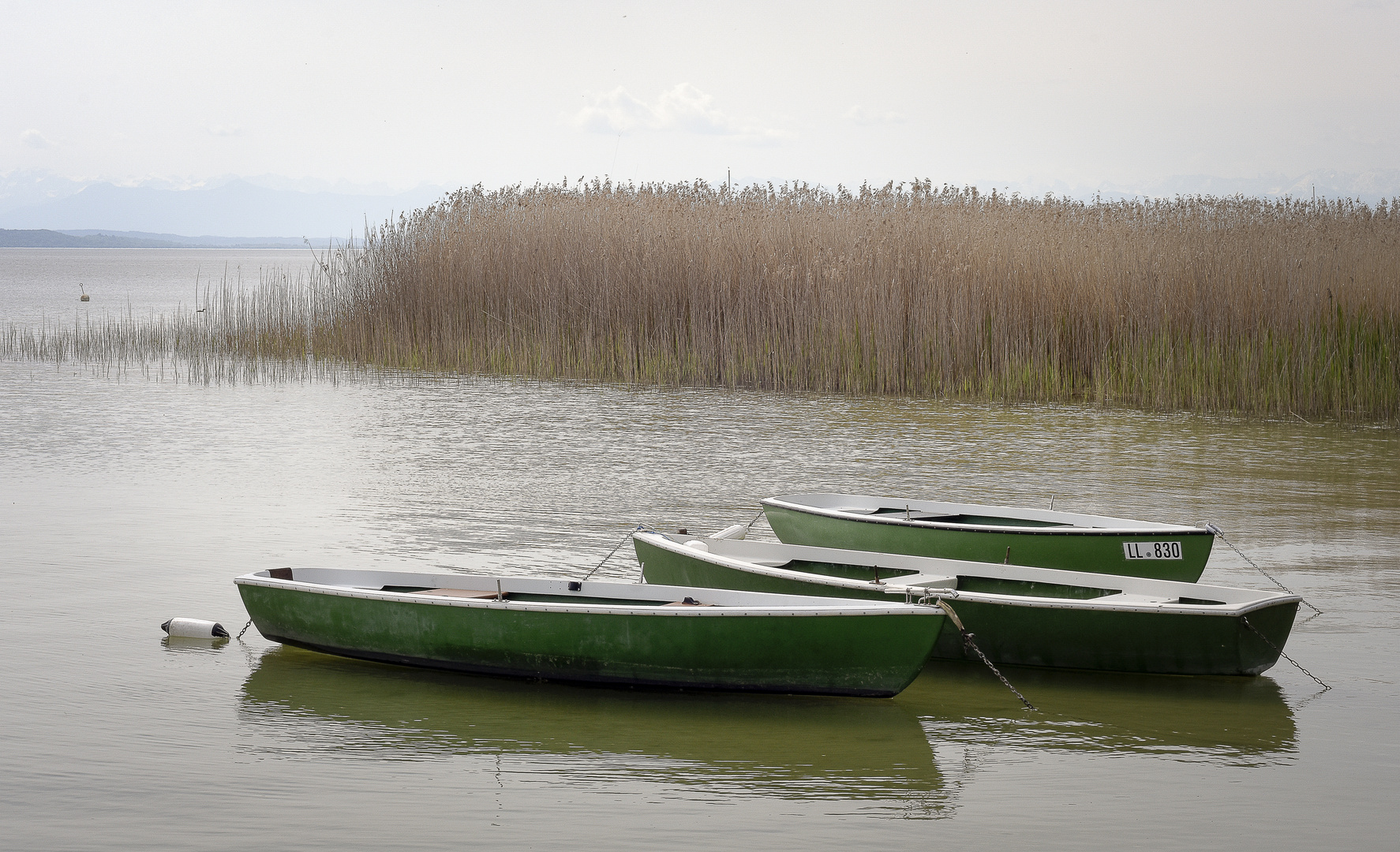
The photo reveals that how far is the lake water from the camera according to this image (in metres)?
3.63

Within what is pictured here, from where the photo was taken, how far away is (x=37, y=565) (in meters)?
6.59

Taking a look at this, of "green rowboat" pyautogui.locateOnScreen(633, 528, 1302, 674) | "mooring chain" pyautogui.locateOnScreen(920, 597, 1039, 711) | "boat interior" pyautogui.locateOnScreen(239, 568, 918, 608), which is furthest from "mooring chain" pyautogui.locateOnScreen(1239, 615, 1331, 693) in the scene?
"boat interior" pyautogui.locateOnScreen(239, 568, 918, 608)

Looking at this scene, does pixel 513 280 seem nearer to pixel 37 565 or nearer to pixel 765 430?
pixel 765 430

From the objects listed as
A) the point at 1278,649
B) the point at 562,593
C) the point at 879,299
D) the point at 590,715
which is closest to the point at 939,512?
the point at 1278,649

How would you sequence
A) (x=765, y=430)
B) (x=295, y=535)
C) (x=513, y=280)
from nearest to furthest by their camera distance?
(x=295, y=535), (x=765, y=430), (x=513, y=280)

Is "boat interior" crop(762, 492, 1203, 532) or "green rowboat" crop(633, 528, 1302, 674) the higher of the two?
"boat interior" crop(762, 492, 1203, 532)

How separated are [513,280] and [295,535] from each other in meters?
9.90

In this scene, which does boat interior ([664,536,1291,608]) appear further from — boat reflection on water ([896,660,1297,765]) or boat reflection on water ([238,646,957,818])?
boat reflection on water ([238,646,957,818])

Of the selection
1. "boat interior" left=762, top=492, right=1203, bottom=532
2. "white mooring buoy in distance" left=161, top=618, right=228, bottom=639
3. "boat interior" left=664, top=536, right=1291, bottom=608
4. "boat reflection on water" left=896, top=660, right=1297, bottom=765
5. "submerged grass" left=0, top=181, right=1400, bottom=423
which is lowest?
"boat reflection on water" left=896, top=660, right=1297, bottom=765

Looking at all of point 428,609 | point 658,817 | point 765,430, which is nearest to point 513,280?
point 765,430

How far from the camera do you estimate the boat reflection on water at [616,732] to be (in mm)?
3945

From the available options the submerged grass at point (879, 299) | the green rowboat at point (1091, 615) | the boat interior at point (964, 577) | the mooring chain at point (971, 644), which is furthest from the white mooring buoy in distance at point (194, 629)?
the submerged grass at point (879, 299)

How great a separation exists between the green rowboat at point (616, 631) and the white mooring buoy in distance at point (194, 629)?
34 centimetres

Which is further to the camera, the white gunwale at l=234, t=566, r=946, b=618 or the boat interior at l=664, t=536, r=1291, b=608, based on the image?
the boat interior at l=664, t=536, r=1291, b=608
